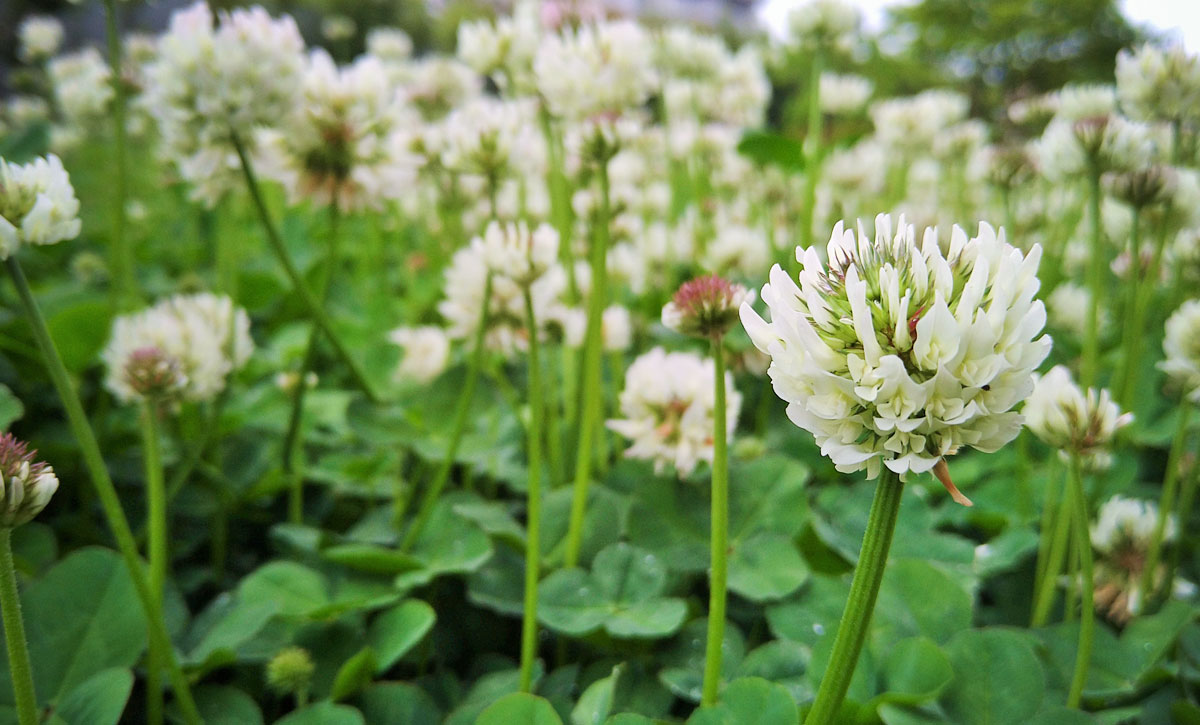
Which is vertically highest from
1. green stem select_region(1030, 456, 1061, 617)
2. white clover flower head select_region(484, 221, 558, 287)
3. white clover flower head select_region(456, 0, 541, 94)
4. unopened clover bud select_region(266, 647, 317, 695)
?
white clover flower head select_region(456, 0, 541, 94)

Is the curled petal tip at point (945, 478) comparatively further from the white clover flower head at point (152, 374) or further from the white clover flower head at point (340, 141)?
the white clover flower head at point (340, 141)

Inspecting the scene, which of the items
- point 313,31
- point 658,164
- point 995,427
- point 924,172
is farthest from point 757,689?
point 313,31

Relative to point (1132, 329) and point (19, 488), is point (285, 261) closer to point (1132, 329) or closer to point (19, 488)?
point (19, 488)

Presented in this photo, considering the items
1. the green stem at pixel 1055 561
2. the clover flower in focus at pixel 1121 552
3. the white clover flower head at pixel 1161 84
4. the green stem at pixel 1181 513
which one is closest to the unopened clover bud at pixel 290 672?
the green stem at pixel 1055 561

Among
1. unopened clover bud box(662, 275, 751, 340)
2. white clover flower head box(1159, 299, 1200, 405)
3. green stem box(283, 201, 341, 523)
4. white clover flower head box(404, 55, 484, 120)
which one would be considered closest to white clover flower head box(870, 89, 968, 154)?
white clover flower head box(404, 55, 484, 120)

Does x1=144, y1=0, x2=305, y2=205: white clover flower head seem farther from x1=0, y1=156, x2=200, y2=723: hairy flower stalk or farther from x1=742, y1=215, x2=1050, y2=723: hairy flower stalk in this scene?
x1=742, y1=215, x2=1050, y2=723: hairy flower stalk
